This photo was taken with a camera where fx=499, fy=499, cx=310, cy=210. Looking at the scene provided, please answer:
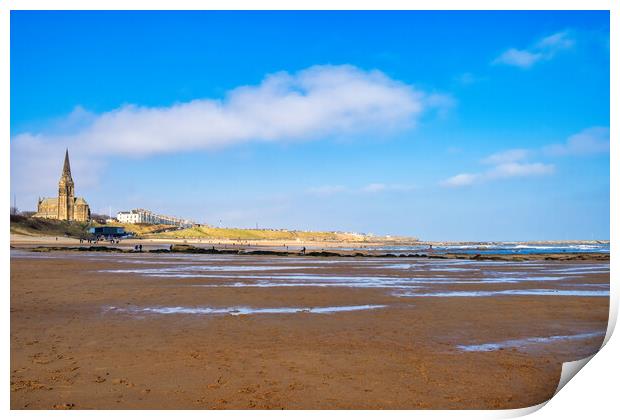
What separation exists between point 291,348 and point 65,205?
5781 inches

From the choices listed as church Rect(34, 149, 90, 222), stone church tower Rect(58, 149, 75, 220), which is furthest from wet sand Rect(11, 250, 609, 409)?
church Rect(34, 149, 90, 222)

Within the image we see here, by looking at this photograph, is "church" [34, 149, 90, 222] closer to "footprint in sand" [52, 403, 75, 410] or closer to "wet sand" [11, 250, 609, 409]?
"wet sand" [11, 250, 609, 409]

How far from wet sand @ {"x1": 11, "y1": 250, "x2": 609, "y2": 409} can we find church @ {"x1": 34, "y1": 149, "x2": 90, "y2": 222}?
446 feet

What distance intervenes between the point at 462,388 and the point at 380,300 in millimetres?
7559

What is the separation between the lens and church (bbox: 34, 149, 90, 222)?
13688cm

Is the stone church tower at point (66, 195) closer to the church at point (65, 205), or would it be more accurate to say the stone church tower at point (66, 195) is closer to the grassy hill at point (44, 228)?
the church at point (65, 205)

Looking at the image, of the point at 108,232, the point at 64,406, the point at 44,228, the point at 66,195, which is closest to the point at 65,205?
the point at 66,195

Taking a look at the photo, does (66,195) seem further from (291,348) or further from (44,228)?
(291,348)

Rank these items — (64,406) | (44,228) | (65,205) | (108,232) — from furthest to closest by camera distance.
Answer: (65,205) < (108,232) < (44,228) < (64,406)

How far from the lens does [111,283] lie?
56.0ft

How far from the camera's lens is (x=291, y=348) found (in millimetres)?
7684
